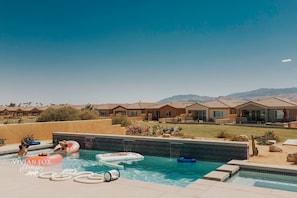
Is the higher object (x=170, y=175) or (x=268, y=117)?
(x=268, y=117)

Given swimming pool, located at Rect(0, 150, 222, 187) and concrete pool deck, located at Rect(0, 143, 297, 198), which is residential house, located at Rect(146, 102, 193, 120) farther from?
concrete pool deck, located at Rect(0, 143, 297, 198)

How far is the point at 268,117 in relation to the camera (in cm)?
3647

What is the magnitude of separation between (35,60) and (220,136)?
25.1m

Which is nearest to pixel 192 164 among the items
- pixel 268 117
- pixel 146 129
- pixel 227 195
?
pixel 227 195

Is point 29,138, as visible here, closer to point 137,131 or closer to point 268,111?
point 137,131

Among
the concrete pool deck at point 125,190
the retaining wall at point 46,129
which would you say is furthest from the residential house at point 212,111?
the concrete pool deck at point 125,190

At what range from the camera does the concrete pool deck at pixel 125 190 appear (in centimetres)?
675

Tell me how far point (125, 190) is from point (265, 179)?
5593 mm

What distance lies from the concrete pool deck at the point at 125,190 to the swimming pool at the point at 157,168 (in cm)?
309

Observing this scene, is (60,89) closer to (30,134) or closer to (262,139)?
(30,134)

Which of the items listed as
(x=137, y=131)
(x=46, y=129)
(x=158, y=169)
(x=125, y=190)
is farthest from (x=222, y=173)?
(x=46, y=129)

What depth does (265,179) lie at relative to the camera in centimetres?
984

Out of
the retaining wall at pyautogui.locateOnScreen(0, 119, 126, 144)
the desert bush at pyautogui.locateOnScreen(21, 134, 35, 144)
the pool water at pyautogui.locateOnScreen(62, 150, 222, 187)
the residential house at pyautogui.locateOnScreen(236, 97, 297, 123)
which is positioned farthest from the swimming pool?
the residential house at pyautogui.locateOnScreen(236, 97, 297, 123)

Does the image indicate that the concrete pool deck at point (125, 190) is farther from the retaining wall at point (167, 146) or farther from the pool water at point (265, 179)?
the retaining wall at point (167, 146)
